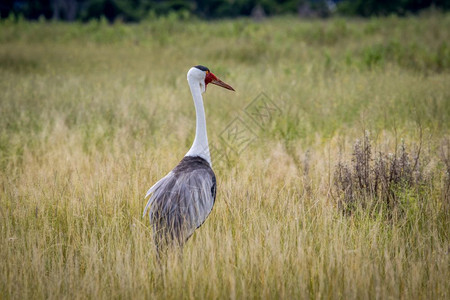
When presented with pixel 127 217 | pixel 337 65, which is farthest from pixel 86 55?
pixel 127 217

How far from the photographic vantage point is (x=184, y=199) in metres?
3.35

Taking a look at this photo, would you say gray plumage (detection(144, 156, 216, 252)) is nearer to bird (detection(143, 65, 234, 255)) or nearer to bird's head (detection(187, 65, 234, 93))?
bird (detection(143, 65, 234, 255))

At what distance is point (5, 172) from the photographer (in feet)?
17.1

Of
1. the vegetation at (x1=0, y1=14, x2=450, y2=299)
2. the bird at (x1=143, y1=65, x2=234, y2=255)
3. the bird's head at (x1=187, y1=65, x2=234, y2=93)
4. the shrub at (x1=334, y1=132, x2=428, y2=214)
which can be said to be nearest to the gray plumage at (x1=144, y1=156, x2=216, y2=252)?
the bird at (x1=143, y1=65, x2=234, y2=255)

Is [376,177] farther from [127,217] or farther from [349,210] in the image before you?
[127,217]

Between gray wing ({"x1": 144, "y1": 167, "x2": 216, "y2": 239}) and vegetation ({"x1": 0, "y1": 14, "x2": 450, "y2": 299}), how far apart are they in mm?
168

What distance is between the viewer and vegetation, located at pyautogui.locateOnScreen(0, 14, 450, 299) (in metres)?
2.96

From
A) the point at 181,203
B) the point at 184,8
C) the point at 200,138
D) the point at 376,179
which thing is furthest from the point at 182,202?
the point at 184,8

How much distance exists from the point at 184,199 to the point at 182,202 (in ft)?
0.12

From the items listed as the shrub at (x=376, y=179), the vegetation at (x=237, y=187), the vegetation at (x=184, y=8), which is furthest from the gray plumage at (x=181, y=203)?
the vegetation at (x=184, y=8)

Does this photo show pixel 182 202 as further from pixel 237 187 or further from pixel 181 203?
pixel 237 187

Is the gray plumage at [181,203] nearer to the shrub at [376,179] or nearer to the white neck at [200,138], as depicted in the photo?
the white neck at [200,138]

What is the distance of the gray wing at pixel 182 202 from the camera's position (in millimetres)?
3207

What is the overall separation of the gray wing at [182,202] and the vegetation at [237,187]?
0.17 m
